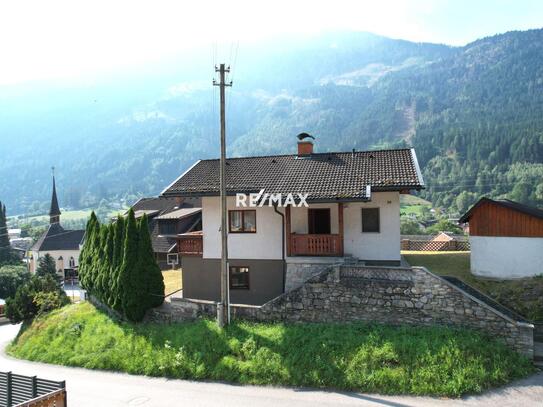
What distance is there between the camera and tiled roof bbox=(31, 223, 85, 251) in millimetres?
68675

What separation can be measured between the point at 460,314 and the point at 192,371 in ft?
29.6

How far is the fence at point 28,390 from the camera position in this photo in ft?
31.9

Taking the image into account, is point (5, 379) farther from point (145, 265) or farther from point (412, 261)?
point (412, 261)

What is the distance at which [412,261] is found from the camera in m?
23.3

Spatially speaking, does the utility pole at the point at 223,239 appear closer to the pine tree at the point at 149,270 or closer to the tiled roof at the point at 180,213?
the pine tree at the point at 149,270

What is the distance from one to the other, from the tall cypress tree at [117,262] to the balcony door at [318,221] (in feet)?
28.0

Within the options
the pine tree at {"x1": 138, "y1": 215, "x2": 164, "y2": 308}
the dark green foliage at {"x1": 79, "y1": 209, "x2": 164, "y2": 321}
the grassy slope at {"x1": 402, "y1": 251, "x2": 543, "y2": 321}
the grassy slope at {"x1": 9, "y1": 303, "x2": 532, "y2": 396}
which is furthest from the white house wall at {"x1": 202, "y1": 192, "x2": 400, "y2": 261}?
the grassy slope at {"x1": 402, "y1": 251, "x2": 543, "y2": 321}

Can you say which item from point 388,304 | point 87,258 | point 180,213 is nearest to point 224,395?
point 388,304

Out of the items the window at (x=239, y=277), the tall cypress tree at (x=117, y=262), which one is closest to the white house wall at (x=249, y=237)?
the window at (x=239, y=277)

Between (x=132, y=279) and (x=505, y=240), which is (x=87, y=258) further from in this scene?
(x=505, y=240)

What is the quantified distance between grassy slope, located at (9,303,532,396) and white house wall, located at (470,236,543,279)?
20.6 feet

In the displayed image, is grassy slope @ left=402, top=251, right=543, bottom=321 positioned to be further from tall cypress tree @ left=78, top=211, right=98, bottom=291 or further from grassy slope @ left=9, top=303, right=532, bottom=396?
tall cypress tree @ left=78, top=211, right=98, bottom=291

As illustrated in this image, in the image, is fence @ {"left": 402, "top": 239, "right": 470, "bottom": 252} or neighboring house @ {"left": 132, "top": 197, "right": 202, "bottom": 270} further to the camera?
neighboring house @ {"left": 132, "top": 197, "right": 202, "bottom": 270}

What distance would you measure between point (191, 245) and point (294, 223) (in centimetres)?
489
